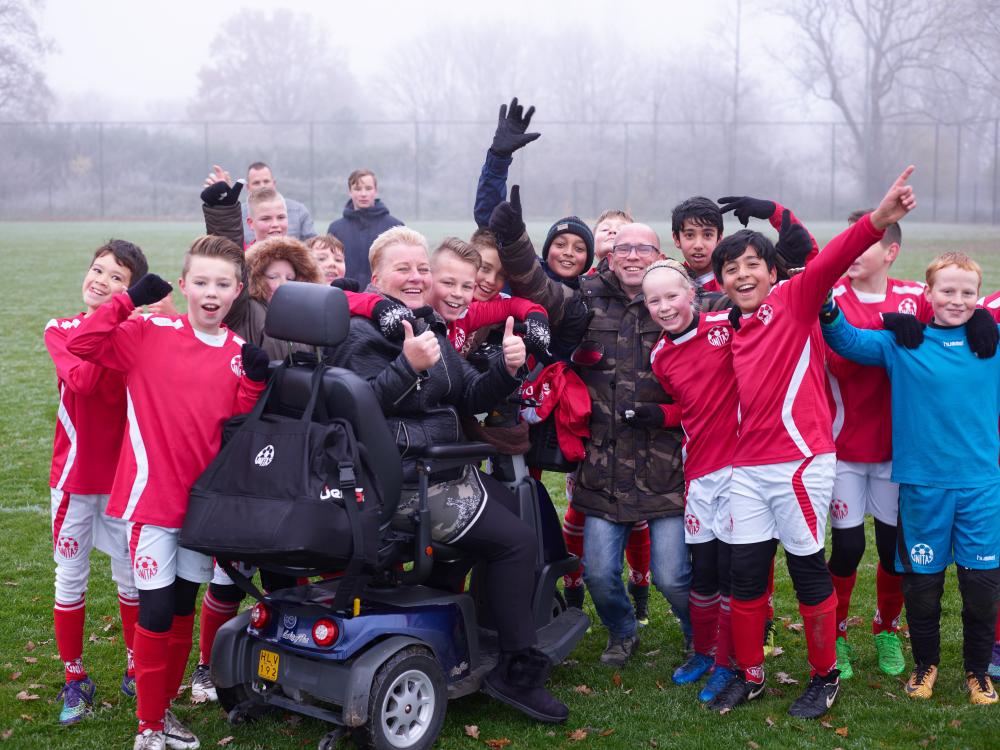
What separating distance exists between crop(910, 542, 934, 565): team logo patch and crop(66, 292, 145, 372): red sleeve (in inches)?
125

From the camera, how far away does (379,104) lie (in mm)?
61562

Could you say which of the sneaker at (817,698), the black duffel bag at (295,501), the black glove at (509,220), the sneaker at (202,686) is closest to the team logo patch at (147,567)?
the black duffel bag at (295,501)

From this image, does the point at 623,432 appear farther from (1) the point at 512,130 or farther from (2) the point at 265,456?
(2) the point at 265,456

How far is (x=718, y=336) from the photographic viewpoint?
446 centimetres

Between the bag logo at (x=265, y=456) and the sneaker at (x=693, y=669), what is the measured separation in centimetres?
221

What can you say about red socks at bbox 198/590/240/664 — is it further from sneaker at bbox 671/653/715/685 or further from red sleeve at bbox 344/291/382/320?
sneaker at bbox 671/653/715/685

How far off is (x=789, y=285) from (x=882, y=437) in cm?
89

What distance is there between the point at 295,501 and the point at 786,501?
6.34ft

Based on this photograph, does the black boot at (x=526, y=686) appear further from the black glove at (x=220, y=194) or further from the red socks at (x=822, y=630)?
the black glove at (x=220, y=194)

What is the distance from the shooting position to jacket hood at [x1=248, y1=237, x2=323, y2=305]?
4781 mm

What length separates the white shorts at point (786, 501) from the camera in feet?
13.9

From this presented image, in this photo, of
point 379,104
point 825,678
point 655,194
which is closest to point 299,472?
point 825,678

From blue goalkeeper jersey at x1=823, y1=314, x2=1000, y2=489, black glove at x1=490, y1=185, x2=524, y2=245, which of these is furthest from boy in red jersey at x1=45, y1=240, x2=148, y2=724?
blue goalkeeper jersey at x1=823, y1=314, x2=1000, y2=489

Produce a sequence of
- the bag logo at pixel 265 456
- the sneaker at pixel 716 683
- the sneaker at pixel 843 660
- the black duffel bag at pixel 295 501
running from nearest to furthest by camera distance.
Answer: the black duffel bag at pixel 295 501, the bag logo at pixel 265 456, the sneaker at pixel 716 683, the sneaker at pixel 843 660
